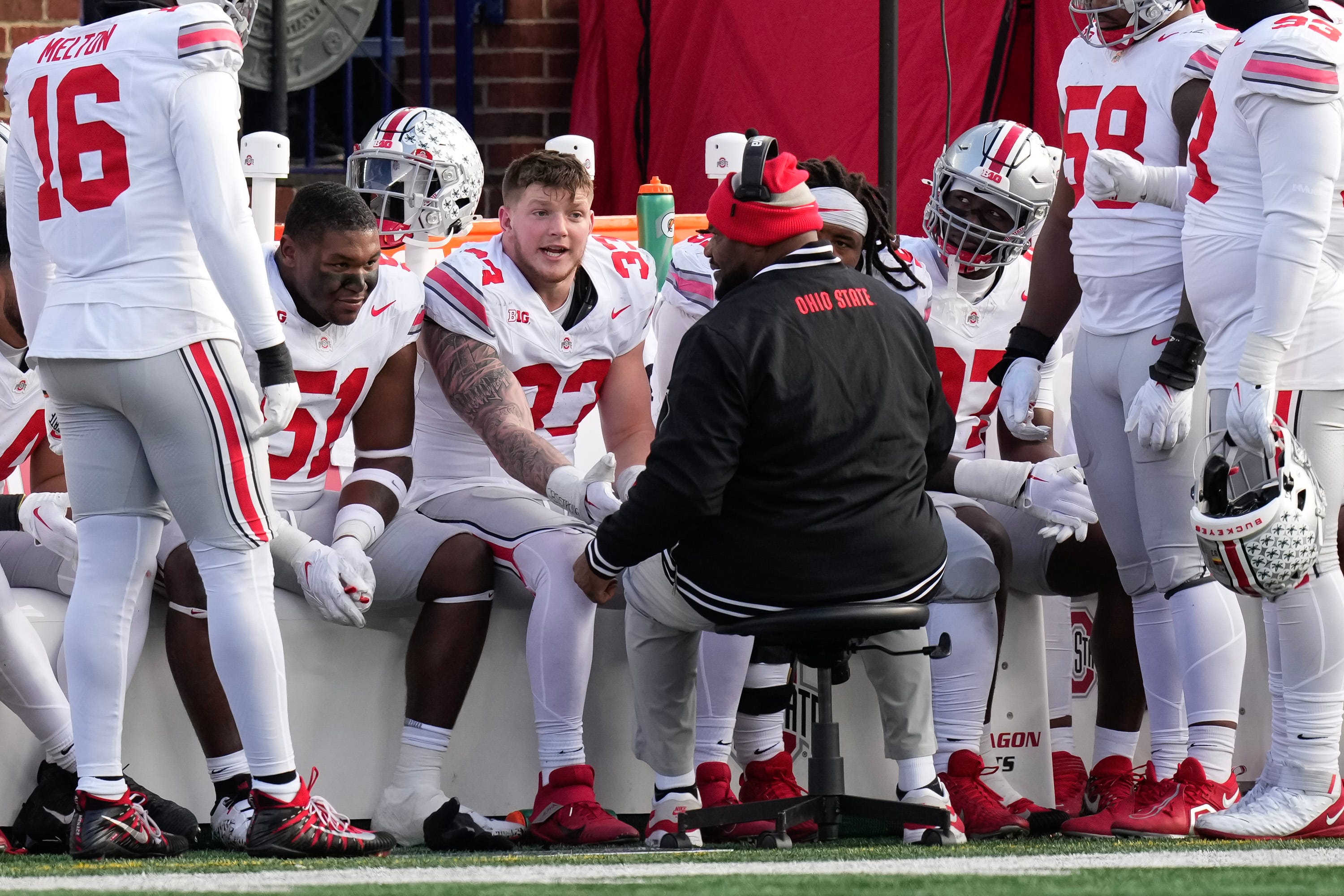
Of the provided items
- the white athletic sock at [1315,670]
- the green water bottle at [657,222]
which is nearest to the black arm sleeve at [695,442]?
the white athletic sock at [1315,670]

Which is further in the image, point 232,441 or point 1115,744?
point 1115,744

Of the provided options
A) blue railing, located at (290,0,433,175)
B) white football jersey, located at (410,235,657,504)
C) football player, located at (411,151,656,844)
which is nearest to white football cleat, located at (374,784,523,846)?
football player, located at (411,151,656,844)

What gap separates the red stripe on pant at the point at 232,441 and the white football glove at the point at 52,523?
56 cm

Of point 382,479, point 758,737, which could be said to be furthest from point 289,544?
point 758,737

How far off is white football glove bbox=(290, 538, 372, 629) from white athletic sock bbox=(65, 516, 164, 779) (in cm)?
42

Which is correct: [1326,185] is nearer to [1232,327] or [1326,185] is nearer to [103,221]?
[1232,327]

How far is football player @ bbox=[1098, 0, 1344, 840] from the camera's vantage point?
3.11m

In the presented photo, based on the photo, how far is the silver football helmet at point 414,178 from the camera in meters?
4.54

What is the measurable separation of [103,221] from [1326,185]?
2004mm

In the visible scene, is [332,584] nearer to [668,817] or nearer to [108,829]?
[108,829]

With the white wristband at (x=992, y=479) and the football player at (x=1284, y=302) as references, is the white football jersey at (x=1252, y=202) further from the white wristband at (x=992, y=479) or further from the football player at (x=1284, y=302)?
the white wristband at (x=992, y=479)

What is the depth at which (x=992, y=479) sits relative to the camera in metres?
3.79

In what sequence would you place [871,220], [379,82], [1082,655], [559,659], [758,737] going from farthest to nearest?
[379,82] < [1082,655] < [871,220] < [758,737] < [559,659]

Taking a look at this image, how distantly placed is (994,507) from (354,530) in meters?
1.39
